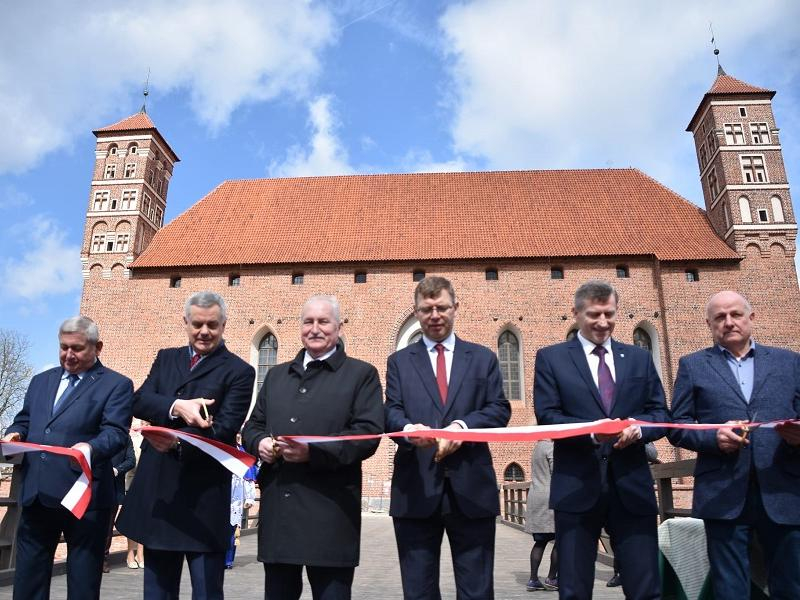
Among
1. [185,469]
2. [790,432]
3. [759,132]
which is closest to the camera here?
[790,432]

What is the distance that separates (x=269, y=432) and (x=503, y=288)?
19283 millimetres

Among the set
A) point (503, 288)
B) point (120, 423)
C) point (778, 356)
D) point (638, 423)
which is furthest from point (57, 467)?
point (503, 288)

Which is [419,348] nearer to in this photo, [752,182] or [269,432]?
[269,432]

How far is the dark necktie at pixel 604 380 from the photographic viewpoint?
336cm

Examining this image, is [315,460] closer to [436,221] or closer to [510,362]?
[510,362]

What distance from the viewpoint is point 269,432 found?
3.26 m

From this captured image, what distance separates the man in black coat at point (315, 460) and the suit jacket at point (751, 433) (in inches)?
68.9

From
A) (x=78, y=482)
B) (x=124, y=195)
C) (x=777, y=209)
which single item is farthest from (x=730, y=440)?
(x=124, y=195)

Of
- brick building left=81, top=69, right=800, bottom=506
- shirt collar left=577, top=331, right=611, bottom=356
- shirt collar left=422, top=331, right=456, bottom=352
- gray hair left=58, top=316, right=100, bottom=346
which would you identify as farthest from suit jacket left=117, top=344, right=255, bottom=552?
brick building left=81, top=69, right=800, bottom=506

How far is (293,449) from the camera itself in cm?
299

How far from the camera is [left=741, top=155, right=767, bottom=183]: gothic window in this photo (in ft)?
77.4

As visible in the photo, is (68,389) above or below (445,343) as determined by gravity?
below

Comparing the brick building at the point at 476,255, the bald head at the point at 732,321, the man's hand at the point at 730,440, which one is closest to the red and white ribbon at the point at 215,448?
the man's hand at the point at 730,440

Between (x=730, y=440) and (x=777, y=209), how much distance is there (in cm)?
2370
